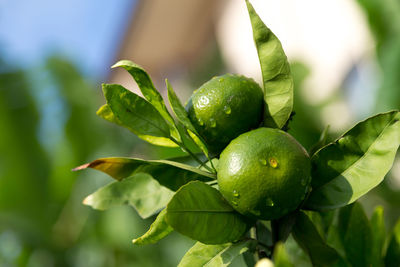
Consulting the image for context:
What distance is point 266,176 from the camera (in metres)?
0.67

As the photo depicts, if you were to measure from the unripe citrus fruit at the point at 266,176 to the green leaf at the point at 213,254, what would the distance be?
5 cm

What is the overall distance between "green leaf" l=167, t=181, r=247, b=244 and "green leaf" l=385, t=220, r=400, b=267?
1.06 ft

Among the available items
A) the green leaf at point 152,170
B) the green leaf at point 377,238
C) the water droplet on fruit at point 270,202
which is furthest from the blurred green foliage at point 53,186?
the water droplet on fruit at point 270,202

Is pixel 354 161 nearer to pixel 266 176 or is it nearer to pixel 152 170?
pixel 266 176

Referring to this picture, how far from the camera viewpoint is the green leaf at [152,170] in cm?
74

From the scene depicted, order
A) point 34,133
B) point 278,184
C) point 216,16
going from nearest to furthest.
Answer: point 278,184
point 34,133
point 216,16

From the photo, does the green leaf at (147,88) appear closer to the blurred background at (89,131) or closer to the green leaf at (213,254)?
the green leaf at (213,254)

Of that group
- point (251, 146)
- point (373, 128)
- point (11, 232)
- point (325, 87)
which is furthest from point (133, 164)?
point (325, 87)

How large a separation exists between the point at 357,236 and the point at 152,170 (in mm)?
394

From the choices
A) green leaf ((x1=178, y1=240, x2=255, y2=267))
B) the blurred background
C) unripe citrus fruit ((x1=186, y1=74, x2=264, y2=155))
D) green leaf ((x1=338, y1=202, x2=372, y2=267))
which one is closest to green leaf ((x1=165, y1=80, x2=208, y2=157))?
unripe citrus fruit ((x1=186, y1=74, x2=264, y2=155))

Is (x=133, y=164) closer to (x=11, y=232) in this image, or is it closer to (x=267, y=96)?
(x=267, y=96)

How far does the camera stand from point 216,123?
29.3 inches

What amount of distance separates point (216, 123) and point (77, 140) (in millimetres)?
3019

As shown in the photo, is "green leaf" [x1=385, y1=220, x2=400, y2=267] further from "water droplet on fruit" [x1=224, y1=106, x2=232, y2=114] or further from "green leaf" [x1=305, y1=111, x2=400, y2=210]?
"water droplet on fruit" [x1=224, y1=106, x2=232, y2=114]
